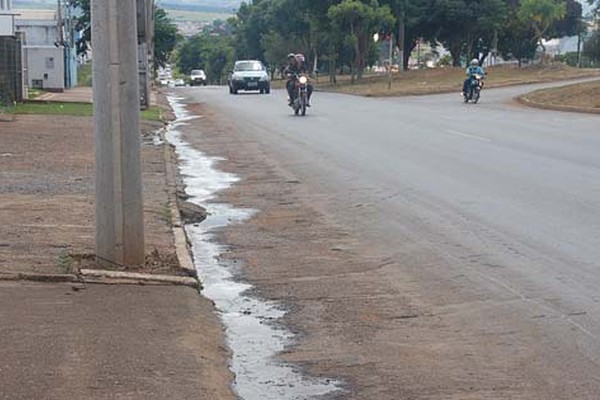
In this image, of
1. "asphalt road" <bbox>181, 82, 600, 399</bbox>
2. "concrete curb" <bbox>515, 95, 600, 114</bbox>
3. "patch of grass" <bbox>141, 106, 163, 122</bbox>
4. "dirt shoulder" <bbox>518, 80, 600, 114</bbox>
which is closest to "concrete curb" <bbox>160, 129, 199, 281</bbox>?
"asphalt road" <bbox>181, 82, 600, 399</bbox>

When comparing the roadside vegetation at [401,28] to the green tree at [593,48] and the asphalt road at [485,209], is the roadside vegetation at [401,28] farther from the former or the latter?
the asphalt road at [485,209]

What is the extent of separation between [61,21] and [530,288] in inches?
2126

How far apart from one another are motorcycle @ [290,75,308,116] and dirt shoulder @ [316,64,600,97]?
1709 cm

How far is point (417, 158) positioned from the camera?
19094 mm

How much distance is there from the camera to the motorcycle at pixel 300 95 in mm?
31828

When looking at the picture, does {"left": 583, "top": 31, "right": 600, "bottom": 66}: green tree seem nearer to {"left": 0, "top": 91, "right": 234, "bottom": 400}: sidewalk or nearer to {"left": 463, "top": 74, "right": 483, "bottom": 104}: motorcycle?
{"left": 463, "top": 74, "right": 483, "bottom": 104}: motorcycle

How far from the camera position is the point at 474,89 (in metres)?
40.6

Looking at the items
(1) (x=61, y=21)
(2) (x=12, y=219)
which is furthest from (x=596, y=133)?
(1) (x=61, y=21)

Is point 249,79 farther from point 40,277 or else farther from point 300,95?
point 40,277

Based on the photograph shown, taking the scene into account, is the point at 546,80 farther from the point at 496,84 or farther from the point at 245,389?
the point at 245,389

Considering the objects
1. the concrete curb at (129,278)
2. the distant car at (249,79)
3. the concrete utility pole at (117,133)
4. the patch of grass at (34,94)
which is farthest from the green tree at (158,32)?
the concrete curb at (129,278)

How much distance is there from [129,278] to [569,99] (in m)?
31.3

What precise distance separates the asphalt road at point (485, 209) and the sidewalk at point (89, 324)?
6.53 ft

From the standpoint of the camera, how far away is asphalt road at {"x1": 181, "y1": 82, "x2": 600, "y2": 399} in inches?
309
